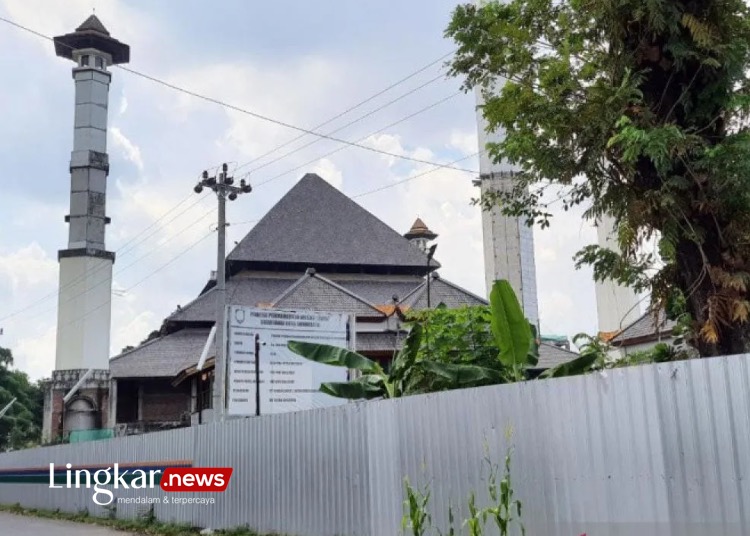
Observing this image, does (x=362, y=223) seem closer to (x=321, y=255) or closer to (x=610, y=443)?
(x=321, y=255)

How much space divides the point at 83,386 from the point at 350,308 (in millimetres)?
14181

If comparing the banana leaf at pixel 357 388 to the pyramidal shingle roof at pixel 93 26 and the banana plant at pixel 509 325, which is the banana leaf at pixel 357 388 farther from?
the pyramidal shingle roof at pixel 93 26

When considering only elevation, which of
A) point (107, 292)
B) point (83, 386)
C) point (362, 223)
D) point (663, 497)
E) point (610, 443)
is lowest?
point (663, 497)

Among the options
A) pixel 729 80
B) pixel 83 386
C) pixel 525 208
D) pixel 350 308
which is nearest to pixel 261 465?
pixel 525 208

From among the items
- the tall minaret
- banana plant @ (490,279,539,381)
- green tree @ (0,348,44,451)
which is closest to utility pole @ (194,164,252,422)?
banana plant @ (490,279,539,381)

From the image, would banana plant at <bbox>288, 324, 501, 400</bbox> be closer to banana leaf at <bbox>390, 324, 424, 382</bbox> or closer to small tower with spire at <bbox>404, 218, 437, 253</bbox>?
banana leaf at <bbox>390, 324, 424, 382</bbox>

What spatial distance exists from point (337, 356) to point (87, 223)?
26088 millimetres

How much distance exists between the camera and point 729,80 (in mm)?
6945

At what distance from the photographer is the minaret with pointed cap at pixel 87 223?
3294 cm

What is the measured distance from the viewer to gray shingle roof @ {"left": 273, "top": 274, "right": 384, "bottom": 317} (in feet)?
78.2

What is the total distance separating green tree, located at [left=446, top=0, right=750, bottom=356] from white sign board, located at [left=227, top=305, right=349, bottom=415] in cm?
978

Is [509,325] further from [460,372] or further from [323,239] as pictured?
[323,239]

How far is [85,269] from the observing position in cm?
3309

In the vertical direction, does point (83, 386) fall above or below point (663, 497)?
above
